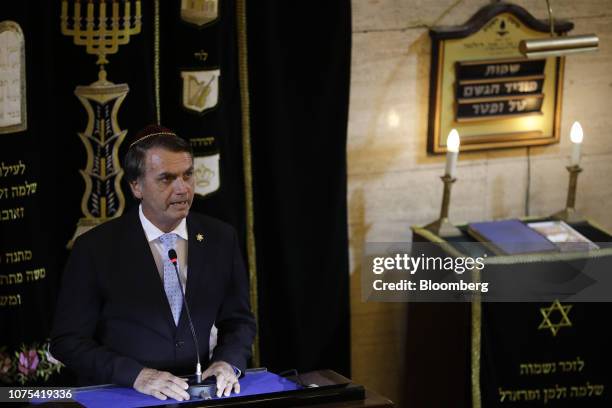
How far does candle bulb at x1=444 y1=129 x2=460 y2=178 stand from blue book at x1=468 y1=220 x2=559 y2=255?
0.92 feet

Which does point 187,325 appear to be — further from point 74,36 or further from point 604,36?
point 604,36

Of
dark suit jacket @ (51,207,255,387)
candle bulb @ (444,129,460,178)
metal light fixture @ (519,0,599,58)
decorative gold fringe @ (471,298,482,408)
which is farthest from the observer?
candle bulb @ (444,129,460,178)

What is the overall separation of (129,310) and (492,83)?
7.88 feet

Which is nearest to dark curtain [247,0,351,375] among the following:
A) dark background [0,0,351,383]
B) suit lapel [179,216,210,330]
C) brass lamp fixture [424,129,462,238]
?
dark background [0,0,351,383]

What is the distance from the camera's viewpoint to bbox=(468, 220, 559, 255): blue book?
4.41 meters

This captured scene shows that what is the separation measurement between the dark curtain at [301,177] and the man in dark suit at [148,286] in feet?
4.16

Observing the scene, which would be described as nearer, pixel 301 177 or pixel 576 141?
pixel 301 177

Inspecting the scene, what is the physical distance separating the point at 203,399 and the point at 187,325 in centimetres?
43

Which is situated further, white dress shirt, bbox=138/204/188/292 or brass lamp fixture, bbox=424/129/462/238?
brass lamp fixture, bbox=424/129/462/238

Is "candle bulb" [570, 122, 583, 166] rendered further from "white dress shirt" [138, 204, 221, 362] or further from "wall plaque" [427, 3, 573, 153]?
"white dress shirt" [138, 204, 221, 362]

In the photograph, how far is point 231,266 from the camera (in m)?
3.34

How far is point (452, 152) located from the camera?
14.8 ft

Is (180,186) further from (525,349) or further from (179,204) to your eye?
(525,349)

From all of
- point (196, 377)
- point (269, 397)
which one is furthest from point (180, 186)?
point (269, 397)
